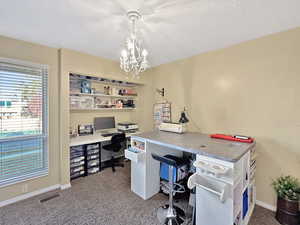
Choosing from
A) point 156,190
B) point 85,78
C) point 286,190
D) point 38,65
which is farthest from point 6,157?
point 286,190

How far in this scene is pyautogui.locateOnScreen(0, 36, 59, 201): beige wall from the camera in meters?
2.08

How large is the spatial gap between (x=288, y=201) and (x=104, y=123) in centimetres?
344

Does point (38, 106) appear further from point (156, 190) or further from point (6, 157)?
point (156, 190)

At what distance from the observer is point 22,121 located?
7.28ft

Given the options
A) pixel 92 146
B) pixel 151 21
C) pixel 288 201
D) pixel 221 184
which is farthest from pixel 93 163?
pixel 288 201

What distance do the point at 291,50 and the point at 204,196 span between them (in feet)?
7.04

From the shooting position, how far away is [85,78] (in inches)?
127

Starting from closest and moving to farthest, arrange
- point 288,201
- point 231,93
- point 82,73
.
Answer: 1. point 288,201
2. point 231,93
3. point 82,73

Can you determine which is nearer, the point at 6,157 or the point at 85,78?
the point at 6,157

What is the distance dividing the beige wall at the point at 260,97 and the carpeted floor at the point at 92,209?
0.76 meters

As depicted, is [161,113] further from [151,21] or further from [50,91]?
[50,91]

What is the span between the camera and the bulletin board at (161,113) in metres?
3.34

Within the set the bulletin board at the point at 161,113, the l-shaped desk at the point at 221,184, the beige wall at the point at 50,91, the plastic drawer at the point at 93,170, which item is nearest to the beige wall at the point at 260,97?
the l-shaped desk at the point at 221,184

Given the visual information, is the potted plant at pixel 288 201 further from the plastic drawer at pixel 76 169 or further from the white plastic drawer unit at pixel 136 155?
the plastic drawer at pixel 76 169
